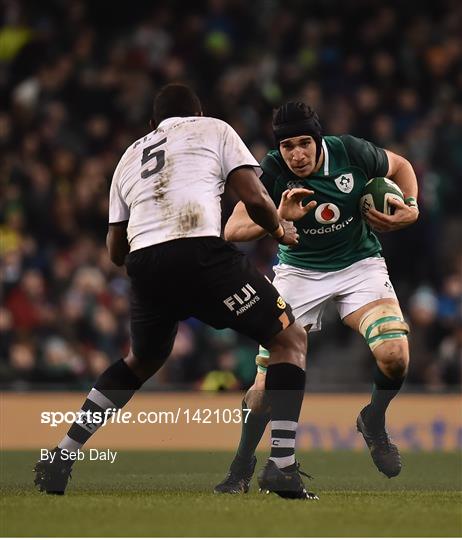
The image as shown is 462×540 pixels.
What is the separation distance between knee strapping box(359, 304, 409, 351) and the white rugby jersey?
4.70 ft

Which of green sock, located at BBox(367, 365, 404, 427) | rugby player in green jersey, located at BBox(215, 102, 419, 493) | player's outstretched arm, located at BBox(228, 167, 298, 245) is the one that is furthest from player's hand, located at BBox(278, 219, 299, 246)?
green sock, located at BBox(367, 365, 404, 427)

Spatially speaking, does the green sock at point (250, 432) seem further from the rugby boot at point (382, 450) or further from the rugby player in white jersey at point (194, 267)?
the rugby player in white jersey at point (194, 267)

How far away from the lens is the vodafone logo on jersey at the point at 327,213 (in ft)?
27.5

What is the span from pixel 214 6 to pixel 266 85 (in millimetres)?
1919

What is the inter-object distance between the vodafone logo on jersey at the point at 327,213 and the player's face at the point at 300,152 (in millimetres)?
258

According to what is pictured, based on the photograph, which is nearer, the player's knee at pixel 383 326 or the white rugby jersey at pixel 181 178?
the white rugby jersey at pixel 181 178

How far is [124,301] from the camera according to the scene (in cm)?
1468

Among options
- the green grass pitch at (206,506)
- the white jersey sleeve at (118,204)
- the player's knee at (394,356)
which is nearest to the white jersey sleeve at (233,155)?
the white jersey sleeve at (118,204)

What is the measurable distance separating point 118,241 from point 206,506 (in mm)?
1680

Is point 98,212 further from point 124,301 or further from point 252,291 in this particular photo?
point 252,291

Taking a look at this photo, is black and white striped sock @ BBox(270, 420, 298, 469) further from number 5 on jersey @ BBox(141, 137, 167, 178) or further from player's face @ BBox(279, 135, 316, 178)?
player's face @ BBox(279, 135, 316, 178)

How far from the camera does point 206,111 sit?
16.5 metres

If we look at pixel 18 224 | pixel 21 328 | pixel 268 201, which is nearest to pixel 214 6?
pixel 18 224

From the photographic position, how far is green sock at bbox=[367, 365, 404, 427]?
8195 millimetres
